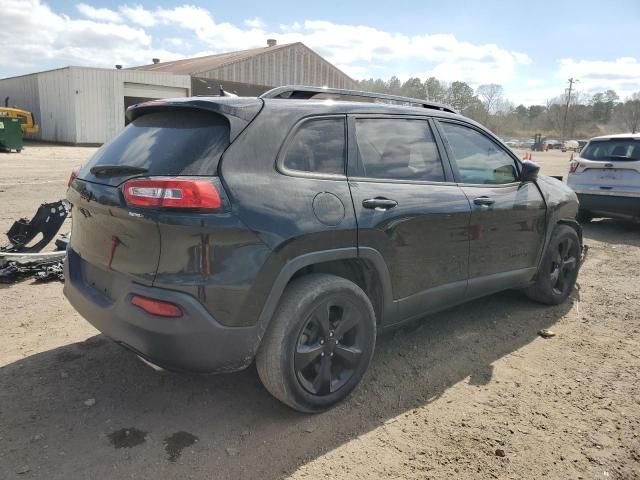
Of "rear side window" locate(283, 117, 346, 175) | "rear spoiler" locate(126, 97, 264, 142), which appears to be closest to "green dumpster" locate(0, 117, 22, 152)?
"rear spoiler" locate(126, 97, 264, 142)

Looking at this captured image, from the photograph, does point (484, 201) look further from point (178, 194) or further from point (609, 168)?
point (609, 168)

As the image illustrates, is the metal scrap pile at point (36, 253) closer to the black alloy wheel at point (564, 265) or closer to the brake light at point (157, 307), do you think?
the brake light at point (157, 307)

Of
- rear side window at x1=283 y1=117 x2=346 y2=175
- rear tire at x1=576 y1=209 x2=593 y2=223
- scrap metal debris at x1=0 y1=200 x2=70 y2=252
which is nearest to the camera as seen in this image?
rear side window at x1=283 y1=117 x2=346 y2=175

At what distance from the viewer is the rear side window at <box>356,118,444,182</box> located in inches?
124

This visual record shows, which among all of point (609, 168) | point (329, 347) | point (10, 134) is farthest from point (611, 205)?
point (10, 134)

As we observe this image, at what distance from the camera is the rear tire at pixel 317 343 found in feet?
8.75

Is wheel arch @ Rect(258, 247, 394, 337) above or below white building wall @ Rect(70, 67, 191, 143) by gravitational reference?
below

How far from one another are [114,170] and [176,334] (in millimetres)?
975

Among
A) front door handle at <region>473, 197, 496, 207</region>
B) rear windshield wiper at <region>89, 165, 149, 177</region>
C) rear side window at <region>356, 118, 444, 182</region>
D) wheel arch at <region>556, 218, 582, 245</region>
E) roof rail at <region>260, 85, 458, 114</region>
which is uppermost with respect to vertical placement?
roof rail at <region>260, 85, 458, 114</region>

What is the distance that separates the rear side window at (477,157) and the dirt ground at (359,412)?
1.28m

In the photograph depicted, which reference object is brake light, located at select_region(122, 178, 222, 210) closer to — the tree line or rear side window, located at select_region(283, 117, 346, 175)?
rear side window, located at select_region(283, 117, 346, 175)

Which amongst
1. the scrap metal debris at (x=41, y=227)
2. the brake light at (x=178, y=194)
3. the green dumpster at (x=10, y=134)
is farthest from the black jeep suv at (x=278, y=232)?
the green dumpster at (x=10, y=134)

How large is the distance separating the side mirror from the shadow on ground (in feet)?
4.59

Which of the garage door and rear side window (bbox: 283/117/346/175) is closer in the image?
rear side window (bbox: 283/117/346/175)
